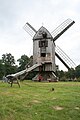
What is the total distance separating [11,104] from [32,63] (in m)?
38.4

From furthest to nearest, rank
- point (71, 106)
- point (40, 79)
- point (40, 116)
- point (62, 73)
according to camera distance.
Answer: point (62, 73), point (40, 79), point (71, 106), point (40, 116)

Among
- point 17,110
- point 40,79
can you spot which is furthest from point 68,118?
point 40,79

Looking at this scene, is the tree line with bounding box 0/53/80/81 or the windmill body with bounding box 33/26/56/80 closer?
the windmill body with bounding box 33/26/56/80

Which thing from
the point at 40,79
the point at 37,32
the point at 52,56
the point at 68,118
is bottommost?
the point at 68,118

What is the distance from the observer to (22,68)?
8131 centimetres

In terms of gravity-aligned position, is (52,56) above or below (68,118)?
above

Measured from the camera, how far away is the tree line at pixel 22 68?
61781 millimetres

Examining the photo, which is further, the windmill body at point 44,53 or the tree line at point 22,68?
the tree line at point 22,68

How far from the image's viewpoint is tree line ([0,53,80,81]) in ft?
203

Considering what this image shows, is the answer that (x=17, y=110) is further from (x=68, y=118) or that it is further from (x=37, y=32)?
(x=37, y=32)

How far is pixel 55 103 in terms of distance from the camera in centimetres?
1769

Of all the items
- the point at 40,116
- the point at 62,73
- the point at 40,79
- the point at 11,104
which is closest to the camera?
the point at 40,116

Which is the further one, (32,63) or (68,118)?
(32,63)

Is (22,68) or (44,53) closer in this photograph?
(44,53)
